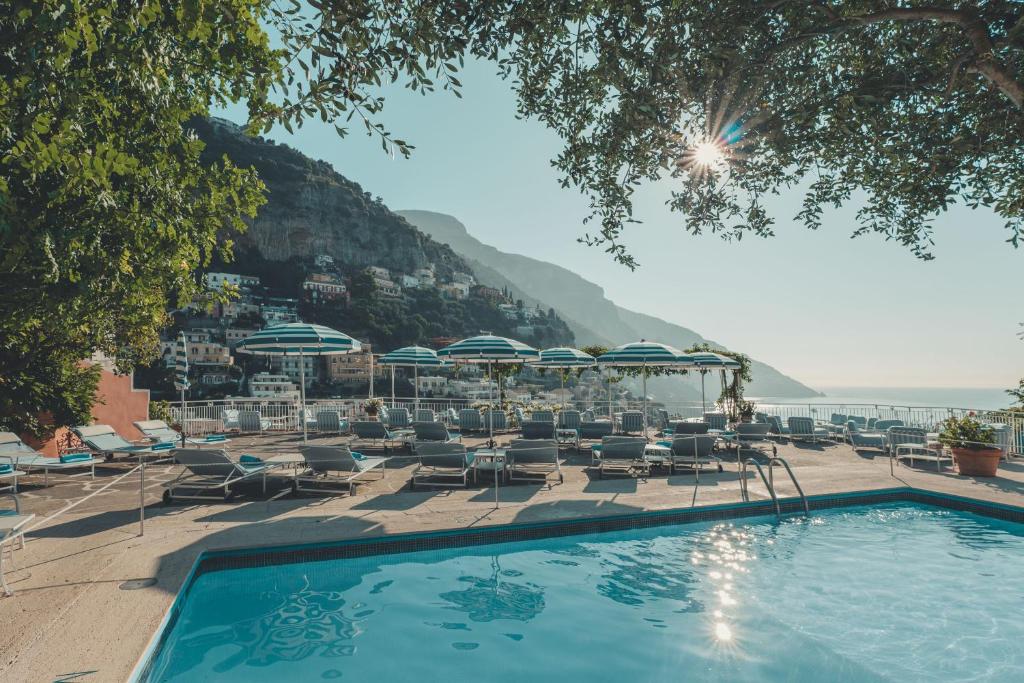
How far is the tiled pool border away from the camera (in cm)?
448

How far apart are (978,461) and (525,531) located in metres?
7.72

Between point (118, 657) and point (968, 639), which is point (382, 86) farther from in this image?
point (968, 639)

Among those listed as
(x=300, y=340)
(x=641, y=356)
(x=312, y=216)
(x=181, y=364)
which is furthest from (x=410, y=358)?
(x=312, y=216)

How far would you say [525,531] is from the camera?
539cm

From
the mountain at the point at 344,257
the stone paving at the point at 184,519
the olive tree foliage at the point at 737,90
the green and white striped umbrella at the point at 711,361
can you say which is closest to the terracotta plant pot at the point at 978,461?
the stone paving at the point at 184,519

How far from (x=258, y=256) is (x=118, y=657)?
3838 inches

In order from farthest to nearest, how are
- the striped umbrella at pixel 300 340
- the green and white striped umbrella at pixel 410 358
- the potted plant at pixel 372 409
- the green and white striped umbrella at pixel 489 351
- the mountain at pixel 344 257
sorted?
the mountain at pixel 344 257
the potted plant at pixel 372 409
the green and white striped umbrella at pixel 410 358
the green and white striped umbrella at pixel 489 351
the striped umbrella at pixel 300 340

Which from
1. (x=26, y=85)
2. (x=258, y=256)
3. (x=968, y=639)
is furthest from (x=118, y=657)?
(x=258, y=256)

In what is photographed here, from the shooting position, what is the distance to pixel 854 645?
144 inches

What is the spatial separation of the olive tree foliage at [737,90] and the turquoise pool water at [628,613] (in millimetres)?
3735

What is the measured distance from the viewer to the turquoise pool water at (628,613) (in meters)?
3.42

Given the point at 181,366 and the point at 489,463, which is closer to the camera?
the point at 489,463

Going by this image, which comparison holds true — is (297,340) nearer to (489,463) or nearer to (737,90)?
(489,463)

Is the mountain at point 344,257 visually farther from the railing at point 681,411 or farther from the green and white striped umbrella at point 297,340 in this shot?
the green and white striped umbrella at point 297,340
